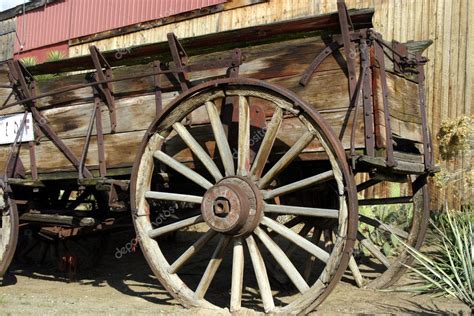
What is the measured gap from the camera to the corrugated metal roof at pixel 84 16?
41.2 ft

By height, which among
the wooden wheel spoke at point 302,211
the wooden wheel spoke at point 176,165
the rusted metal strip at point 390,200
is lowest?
the wooden wheel spoke at point 302,211

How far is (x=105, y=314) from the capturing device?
4312 millimetres

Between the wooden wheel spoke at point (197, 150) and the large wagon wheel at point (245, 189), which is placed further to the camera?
the wooden wheel spoke at point (197, 150)

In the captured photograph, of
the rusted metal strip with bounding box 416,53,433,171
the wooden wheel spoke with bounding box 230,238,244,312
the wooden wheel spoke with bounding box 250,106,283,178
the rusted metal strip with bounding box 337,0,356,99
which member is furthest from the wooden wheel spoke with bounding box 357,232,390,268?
the rusted metal strip with bounding box 337,0,356,99

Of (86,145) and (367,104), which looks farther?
(86,145)

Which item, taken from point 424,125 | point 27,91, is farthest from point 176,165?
Result: point 424,125

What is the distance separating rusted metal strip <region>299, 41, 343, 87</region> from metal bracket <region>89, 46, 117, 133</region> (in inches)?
70.6

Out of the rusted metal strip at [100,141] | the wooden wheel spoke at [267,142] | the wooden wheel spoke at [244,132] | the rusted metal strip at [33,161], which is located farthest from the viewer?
the rusted metal strip at [33,161]

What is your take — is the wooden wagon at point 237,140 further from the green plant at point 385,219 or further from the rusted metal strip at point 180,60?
the green plant at point 385,219

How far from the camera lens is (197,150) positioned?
4332mm

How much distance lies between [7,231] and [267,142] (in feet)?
9.38

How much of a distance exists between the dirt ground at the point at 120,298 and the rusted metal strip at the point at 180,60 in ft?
5.82

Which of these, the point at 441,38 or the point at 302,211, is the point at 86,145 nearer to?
the point at 302,211

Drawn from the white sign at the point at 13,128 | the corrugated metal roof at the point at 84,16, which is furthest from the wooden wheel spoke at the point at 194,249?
the corrugated metal roof at the point at 84,16
